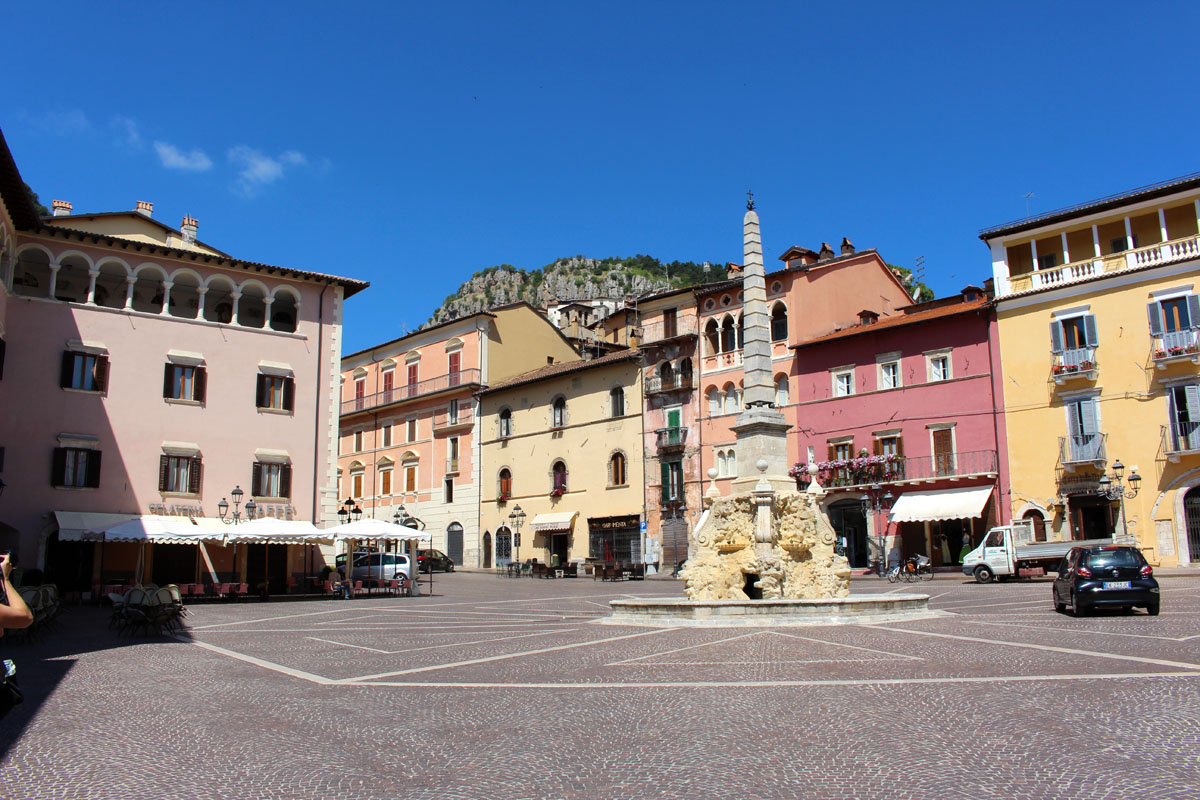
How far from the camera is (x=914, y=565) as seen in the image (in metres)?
34.6

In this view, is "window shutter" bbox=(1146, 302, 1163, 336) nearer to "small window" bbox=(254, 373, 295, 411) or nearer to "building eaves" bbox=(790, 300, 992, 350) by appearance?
"building eaves" bbox=(790, 300, 992, 350)

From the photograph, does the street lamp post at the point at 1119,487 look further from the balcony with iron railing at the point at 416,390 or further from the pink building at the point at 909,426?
the balcony with iron railing at the point at 416,390

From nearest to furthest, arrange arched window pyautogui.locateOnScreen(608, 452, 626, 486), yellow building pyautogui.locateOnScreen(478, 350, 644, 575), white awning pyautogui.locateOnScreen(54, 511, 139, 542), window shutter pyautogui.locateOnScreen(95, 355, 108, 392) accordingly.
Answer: white awning pyautogui.locateOnScreen(54, 511, 139, 542) → window shutter pyautogui.locateOnScreen(95, 355, 108, 392) → yellow building pyautogui.locateOnScreen(478, 350, 644, 575) → arched window pyautogui.locateOnScreen(608, 452, 626, 486)

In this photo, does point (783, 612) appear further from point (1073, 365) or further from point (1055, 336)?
point (1055, 336)

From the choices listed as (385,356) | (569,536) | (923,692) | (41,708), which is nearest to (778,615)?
(923,692)

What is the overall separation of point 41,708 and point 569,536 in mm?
41494

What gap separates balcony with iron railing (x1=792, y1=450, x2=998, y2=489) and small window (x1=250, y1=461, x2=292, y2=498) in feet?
68.9

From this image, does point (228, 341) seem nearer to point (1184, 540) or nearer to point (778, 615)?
point (778, 615)

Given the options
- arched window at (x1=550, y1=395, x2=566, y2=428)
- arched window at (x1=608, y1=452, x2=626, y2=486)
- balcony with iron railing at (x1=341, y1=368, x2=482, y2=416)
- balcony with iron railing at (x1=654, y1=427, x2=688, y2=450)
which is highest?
balcony with iron railing at (x1=341, y1=368, x2=482, y2=416)

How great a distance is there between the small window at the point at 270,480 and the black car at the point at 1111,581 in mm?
25795

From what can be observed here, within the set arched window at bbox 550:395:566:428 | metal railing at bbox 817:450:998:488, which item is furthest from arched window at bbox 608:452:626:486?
metal railing at bbox 817:450:998:488

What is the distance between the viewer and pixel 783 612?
55.6ft

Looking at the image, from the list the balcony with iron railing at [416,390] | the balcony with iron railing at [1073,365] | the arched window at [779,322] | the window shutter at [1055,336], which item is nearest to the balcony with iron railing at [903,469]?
the balcony with iron railing at [1073,365]

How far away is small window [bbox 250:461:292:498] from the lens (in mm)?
33281
